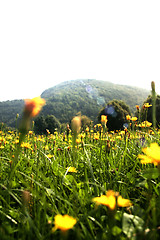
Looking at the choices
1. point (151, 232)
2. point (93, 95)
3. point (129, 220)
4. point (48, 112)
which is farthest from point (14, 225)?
point (93, 95)

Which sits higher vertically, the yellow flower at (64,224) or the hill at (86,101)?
the yellow flower at (64,224)

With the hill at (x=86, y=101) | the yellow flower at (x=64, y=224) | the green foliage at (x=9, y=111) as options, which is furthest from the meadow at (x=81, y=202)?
the hill at (x=86, y=101)

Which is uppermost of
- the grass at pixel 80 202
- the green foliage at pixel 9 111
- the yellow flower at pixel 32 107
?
the yellow flower at pixel 32 107

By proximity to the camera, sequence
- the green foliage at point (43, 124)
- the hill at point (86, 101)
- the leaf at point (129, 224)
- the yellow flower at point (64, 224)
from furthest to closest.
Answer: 1. the hill at point (86, 101)
2. the green foliage at point (43, 124)
3. the leaf at point (129, 224)
4. the yellow flower at point (64, 224)

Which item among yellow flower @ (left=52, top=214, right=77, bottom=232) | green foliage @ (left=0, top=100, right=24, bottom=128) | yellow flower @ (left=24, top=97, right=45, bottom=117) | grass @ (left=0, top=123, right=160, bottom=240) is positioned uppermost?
yellow flower @ (left=24, top=97, right=45, bottom=117)

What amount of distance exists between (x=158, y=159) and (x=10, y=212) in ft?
Answer: 3.54

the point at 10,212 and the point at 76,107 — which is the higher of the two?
the point at 10,212

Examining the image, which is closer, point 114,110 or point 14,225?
point 14,225

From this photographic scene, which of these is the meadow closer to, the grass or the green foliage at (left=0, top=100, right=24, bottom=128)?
the grass

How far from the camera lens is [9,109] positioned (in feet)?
396

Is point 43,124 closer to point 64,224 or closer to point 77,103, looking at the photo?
point 64,224

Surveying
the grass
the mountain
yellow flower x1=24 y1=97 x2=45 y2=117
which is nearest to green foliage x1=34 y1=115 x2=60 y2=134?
the mountain

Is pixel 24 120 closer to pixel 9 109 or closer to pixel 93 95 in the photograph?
pixel 9 109

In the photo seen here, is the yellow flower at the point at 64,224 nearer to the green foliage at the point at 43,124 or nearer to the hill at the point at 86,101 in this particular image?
the green foliage at the point at 43,124
